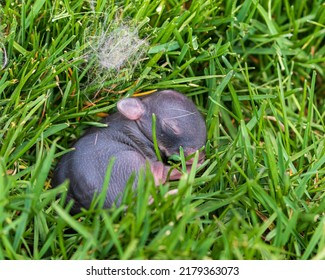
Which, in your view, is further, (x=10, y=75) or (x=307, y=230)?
(x=10, y=75)

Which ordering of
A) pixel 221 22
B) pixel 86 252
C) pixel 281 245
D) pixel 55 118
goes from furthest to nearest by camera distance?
pixel 221 22 < pixel 55 118 < pixel 281 245 < pixel 86 252

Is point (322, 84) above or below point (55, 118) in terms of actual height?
below

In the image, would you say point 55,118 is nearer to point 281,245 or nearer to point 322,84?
point 281,245

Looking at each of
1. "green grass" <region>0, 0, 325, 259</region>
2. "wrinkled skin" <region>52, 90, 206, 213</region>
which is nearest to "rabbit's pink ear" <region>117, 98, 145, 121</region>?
"wrinkled skin" <region>52, 90, 206, 213</region>

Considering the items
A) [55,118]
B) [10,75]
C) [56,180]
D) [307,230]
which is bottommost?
[307,230]

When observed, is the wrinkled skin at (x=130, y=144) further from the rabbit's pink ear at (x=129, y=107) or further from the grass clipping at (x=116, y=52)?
the grass clipping at (x=116, y=52)

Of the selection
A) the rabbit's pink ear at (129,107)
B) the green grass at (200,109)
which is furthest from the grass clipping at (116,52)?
the rabbit's pink ear at (129,107)

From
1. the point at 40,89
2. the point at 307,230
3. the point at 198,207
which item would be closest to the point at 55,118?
the point at 40,89
